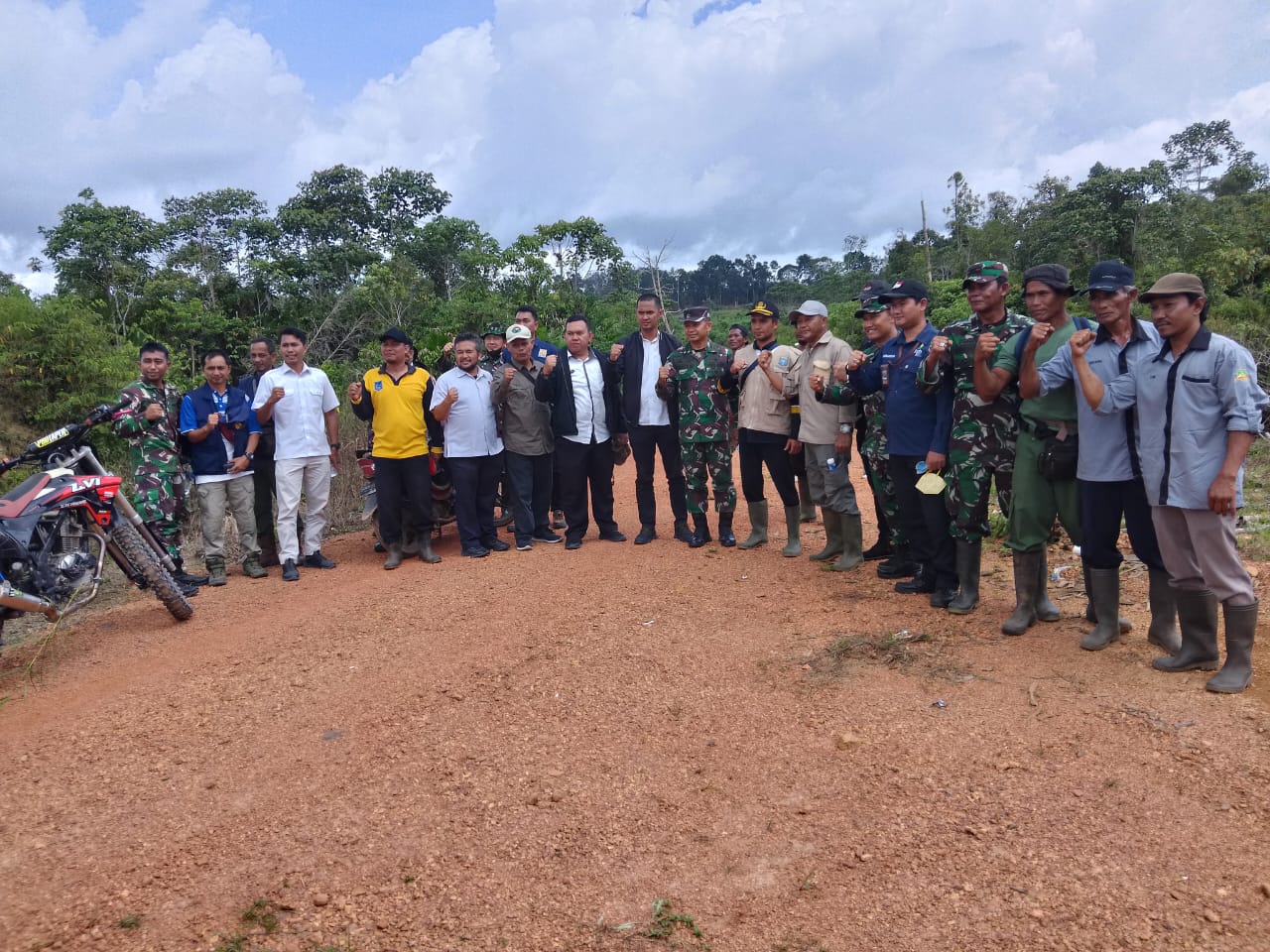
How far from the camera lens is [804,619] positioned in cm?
479

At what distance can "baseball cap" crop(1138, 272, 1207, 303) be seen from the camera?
3480 mm

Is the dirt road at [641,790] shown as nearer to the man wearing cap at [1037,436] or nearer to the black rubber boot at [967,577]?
the black rubber boot at [967,577]

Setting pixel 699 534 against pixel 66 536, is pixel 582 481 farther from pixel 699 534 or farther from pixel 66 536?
pixel 66 536

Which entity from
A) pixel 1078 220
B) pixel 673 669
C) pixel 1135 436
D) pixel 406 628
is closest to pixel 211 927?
pixel 673 669

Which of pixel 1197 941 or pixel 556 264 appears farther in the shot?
pixel 556 264

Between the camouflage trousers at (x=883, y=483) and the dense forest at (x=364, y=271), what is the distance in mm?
8944

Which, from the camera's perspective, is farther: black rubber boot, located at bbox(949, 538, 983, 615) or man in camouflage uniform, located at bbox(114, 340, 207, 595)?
man in camouflage uniform, located at bbox(114, 340, 207, 595)

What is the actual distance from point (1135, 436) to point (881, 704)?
173 cm

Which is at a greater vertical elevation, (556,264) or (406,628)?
(556,264)

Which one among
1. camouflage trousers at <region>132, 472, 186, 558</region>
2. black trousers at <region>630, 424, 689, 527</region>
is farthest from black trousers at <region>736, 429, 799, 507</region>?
camouflage trousers at <region>132, 472, 186, 558</region>

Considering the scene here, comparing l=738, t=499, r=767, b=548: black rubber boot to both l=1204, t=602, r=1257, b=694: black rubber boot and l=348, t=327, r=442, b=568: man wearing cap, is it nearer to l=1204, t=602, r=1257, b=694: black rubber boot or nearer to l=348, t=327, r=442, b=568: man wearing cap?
l=348, t=327, r=442, b=568: man wearing cap

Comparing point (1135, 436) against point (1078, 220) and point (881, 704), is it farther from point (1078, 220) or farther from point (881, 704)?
point (1078, 220)

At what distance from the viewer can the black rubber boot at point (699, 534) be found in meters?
6.75

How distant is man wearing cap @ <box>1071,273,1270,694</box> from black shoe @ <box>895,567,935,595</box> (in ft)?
5.37
